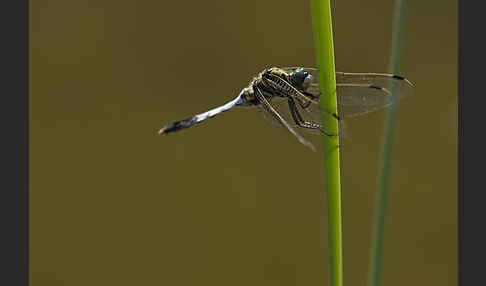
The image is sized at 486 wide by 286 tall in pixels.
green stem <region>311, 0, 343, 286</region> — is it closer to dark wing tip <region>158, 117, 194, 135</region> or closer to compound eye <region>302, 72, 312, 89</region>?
compound eye <region>302, 72, 312, 89</region>

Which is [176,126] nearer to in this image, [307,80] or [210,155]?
[307,80]

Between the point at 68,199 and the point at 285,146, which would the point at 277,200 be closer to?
the point at 285,146

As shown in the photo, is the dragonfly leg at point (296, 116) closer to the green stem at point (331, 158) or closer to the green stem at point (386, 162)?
the green stem at point (386, 162)

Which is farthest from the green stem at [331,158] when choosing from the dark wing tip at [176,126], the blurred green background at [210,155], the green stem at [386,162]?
the blurred green background at [210,155]

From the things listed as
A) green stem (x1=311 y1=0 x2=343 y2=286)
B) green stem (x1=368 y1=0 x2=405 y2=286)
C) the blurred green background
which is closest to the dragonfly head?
green stem (x1=368 y1=0 x2=405 y2=286)

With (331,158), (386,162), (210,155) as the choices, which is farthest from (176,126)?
(210,155)
